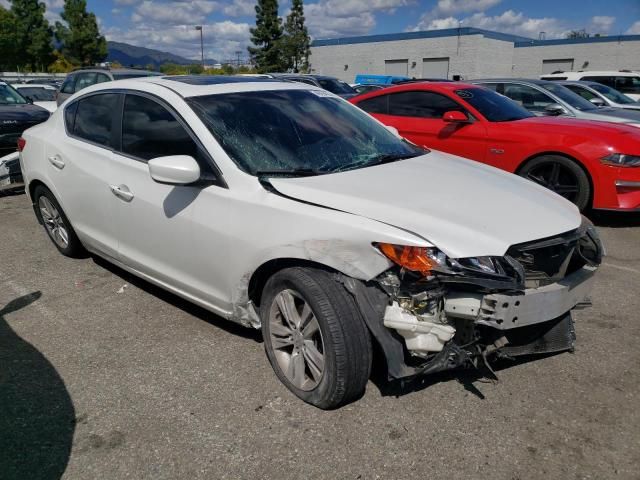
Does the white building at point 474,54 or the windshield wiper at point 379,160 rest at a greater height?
the white building at point 474,54

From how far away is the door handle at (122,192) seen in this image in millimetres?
3645

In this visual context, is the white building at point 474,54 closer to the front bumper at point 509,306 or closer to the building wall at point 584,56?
the building wall at point 584,56

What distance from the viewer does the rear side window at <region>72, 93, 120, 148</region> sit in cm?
404

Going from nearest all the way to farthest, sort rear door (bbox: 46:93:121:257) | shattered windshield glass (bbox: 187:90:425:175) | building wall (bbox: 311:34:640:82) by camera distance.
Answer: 1. shattered windshield glass (bbox: 187:90:425:175)
2. rear door (bbox: 46:93:121:257)
3. building wall (bbox: 311:34:640:82)

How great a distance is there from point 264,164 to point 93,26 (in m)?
51.1

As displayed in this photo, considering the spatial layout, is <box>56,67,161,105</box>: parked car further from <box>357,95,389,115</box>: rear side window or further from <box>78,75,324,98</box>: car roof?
<box>78,75,324,98</box>: car roof

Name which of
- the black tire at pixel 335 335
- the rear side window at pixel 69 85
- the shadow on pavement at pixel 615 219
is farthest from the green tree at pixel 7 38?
the black tire at pixel 335 335

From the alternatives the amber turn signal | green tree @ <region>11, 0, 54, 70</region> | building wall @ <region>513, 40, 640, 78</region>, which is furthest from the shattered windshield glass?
green tree @ <region>11, 0, 54, 70</region>

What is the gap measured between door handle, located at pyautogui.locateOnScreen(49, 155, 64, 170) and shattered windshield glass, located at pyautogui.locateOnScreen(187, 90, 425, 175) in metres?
1.60

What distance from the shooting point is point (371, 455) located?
8.20 ft

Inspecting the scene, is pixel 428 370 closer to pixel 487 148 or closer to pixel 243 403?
pixel 243 403

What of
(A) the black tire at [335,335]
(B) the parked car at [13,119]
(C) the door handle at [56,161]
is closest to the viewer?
(A) the black tire at [335,335]

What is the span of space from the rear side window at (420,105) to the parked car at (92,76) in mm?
6128

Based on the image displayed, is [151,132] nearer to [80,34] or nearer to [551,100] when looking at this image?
[551,100]
